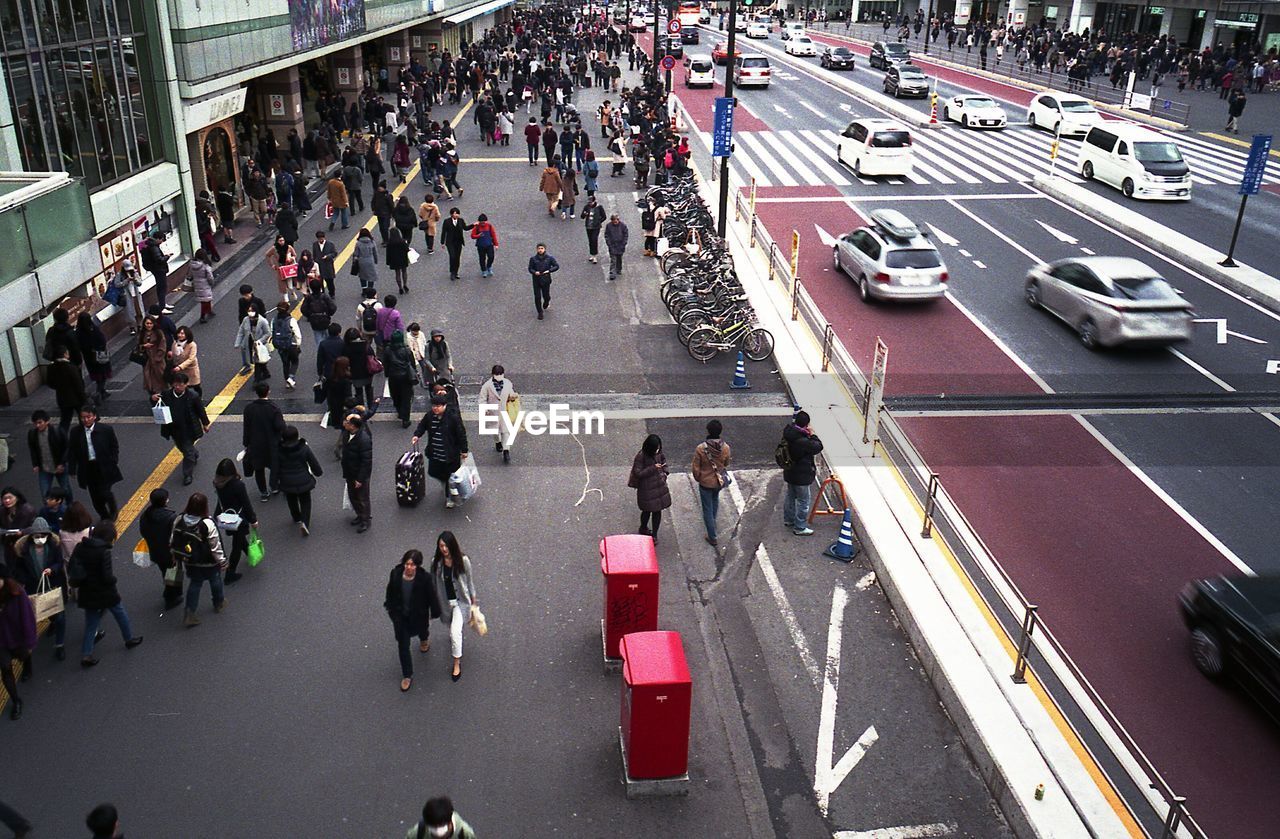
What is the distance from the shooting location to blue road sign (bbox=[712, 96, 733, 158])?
24172 millimetres

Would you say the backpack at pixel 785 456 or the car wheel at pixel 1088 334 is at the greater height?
the backpack at pixel 785 456

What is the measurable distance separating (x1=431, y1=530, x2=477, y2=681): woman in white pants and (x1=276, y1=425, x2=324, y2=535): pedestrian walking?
273 centimetres

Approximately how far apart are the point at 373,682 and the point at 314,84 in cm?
3901

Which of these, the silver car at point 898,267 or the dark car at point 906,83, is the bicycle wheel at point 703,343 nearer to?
the silver car at point 898,267

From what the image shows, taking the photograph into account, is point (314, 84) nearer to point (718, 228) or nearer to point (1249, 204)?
point (718, 228)

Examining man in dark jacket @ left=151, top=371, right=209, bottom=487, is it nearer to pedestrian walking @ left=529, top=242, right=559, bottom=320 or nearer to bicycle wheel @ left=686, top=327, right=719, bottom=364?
pedestrian walking @ left=529, top=242, right=559, bottom=320

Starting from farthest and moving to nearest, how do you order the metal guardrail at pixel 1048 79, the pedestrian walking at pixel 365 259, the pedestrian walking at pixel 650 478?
the metal guardrail at pixel 1048 79 → the pedestrian walking at pixel 365 259 → the pedestrian walking at pixel 650 478

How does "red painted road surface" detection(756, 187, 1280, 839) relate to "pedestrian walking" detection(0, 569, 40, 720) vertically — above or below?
below

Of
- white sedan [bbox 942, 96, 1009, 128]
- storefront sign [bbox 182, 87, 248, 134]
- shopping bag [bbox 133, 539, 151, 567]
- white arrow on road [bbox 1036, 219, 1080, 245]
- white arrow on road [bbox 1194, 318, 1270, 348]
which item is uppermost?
storefront sign [bbox 182, 87, 248, 134]

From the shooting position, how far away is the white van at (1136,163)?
29.0 meters

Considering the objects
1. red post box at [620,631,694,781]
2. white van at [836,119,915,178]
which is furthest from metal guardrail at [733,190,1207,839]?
white van at [836,119,915,178]

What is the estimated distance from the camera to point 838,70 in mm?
63625

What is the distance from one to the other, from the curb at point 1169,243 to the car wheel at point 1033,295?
4.75 meters

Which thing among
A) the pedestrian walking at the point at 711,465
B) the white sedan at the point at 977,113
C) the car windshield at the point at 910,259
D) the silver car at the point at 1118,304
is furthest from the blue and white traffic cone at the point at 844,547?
the white sedan at the point at 977,113
